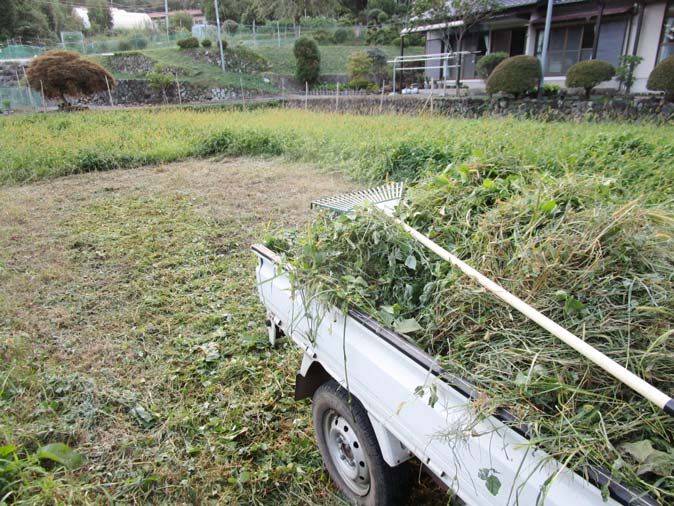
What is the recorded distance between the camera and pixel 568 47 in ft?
49.2

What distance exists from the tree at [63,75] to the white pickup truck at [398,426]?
18134 mm

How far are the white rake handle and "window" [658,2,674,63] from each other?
1487cm

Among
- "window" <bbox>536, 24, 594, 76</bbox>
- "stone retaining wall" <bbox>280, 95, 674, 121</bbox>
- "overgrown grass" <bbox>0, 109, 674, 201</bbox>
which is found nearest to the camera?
"overgrown grass" <bbox>0, 109, 674, 201</bbox>

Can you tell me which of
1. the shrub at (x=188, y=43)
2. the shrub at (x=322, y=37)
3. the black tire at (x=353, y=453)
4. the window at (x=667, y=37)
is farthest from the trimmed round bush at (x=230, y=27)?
the black tire at (x=353, y=453)

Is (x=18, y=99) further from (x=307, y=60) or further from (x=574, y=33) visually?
(x=574, y=33)

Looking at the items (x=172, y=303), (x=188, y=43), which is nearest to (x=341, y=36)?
(x=188, y=43)

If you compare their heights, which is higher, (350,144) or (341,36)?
(341,36)

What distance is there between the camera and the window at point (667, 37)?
12.1 m

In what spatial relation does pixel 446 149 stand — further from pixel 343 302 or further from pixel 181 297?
pixel 343 302

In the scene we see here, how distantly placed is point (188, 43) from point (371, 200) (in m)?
28.2

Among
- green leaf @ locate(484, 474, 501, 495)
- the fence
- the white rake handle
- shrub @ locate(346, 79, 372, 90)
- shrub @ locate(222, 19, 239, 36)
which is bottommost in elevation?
green leaf @ locate(484, 474, 501, 495)

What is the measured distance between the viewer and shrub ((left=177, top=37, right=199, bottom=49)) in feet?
84.8

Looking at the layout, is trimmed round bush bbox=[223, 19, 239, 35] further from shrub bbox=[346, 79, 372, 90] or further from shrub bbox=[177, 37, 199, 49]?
shrub bbox=[346, 79, 372, 90]

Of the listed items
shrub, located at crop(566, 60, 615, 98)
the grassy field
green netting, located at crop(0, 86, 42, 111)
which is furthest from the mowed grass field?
A: the grassy field
